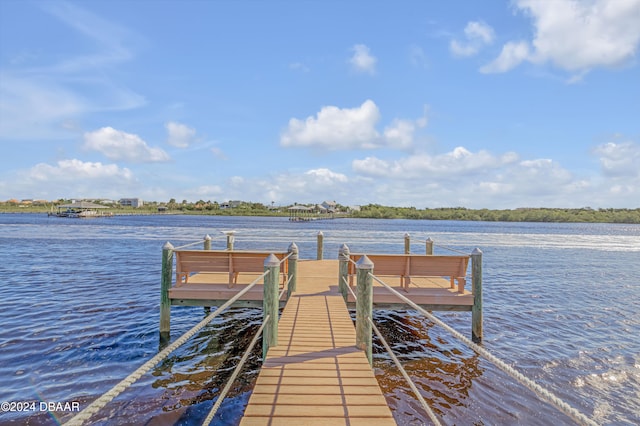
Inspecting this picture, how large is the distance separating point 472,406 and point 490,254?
1100 inches

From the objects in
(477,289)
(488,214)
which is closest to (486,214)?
(488,214)

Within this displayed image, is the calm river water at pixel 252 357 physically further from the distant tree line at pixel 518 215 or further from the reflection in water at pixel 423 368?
the distant tree line at pixel 518 215

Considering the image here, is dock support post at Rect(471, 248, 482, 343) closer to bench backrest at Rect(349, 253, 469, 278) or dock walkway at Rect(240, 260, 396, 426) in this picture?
bench backrest at Rect(349, 253, 469, 278)

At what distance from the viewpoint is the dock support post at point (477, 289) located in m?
8.85

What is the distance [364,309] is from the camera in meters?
5.79

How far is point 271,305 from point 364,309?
147cm

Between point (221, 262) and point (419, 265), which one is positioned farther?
point (419, 265)

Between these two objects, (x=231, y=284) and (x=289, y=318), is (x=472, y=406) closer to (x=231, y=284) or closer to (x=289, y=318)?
(x=289, y=318)

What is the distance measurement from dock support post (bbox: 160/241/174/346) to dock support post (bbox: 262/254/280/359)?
143 inches

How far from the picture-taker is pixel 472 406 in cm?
662

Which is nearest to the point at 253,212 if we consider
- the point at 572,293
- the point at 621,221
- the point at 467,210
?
the point at 467,210

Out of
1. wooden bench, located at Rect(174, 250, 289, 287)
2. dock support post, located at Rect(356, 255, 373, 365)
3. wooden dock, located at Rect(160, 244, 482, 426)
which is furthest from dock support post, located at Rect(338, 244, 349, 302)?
dock support post, located at Rect(356, 255, 373, 365)

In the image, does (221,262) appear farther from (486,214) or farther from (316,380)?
(486,214)

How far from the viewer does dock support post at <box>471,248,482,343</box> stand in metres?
8.85
